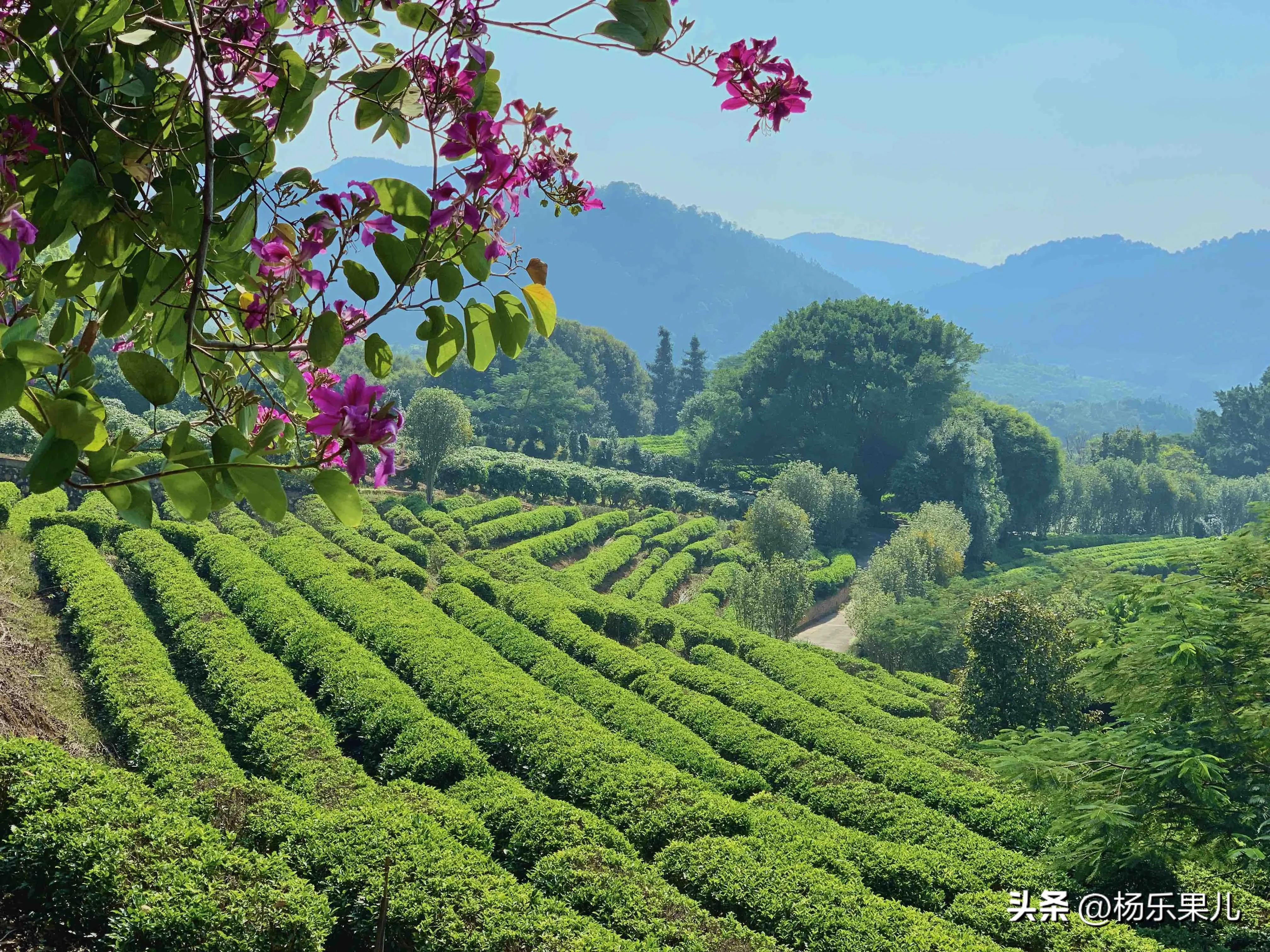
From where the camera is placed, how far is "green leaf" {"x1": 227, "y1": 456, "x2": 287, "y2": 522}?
1.15 metres

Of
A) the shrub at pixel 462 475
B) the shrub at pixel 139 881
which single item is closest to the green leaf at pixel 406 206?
the shrub at pixel 139 881

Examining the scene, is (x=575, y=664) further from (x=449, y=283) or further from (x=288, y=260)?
(x=449, y=283)

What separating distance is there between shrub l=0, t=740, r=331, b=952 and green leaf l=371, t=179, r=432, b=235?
5.25 meters

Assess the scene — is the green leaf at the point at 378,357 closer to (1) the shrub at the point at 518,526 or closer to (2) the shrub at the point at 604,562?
(2) the shrub at the point at 604,562

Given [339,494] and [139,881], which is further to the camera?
[139,881]

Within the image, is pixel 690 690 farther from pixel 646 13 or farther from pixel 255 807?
pixel 646 13

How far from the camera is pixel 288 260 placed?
1633 mm

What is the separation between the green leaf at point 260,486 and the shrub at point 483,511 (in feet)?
86.1

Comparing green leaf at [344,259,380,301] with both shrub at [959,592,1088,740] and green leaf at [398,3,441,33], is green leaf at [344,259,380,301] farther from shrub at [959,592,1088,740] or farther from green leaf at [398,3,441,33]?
shrub at [959,592,1088,740]

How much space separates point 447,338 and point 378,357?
0.20 metres

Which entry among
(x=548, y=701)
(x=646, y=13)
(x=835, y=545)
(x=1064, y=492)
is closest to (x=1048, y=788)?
(x=548, y=701)

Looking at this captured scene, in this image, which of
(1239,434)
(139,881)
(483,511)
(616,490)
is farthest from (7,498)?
(1239,434)

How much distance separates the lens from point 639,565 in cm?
2834

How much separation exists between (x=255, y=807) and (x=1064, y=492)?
169ft
